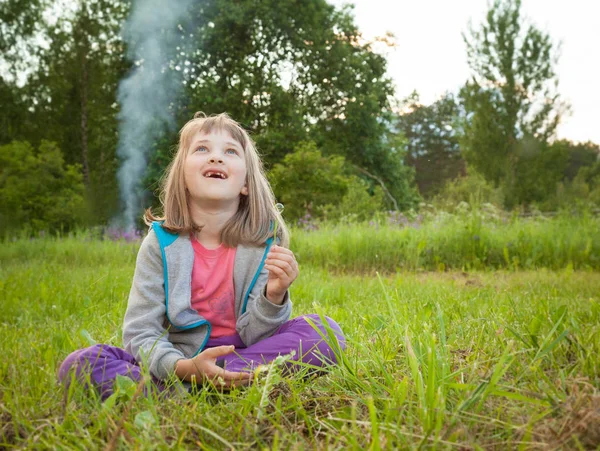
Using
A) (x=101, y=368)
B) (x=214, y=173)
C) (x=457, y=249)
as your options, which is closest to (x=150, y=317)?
(x=101, y=368)

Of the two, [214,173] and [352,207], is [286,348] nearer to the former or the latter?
[214,173]

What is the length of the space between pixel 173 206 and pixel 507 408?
4.95ft

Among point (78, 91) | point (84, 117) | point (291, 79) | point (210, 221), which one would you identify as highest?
point (291, 79)

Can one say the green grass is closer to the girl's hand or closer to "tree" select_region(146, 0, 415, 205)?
the girl's hand

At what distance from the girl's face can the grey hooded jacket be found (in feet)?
0.70

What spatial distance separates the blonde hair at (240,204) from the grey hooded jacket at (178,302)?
63 millimetres

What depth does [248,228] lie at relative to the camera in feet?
7.24

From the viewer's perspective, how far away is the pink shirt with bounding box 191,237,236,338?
6.85 feet

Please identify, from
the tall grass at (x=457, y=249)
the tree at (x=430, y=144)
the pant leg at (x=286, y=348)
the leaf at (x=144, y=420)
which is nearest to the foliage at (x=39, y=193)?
the tall grass at (x=457, y=249)

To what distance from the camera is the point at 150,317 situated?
1961mm

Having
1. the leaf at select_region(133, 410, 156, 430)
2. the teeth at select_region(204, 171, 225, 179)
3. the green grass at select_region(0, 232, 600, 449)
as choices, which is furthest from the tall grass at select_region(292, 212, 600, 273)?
the leaf at select_region(133, 410, 156, 430)

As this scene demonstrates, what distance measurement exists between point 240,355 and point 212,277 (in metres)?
0.33

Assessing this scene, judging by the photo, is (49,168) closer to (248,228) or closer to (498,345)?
(248,228)

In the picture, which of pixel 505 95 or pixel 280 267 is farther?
pixel 505 95
